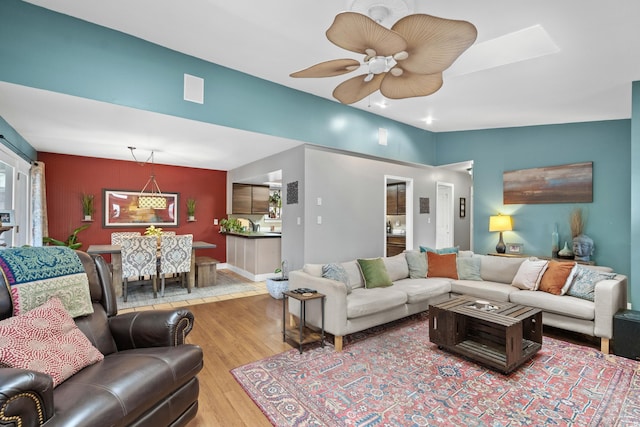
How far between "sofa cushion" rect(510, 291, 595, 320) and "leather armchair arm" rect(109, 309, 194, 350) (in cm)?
347

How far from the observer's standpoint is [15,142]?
3.88 metres

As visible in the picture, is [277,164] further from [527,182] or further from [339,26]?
[527,182]

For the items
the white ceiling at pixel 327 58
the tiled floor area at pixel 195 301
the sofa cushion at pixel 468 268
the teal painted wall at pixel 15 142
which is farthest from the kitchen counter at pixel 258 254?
the teal painted wall at pixel 15 142

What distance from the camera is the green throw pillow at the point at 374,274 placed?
3.72 m

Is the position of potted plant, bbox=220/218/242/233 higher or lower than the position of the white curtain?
lower

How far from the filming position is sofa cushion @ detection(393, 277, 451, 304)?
3.64 metres

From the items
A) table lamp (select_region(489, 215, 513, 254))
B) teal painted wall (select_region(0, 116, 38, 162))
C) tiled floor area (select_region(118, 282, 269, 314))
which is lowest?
tiled floor area (select_region(118, 282, 269, 314))

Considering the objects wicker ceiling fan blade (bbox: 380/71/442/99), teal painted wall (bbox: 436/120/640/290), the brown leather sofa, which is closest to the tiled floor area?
the brown leather sofa

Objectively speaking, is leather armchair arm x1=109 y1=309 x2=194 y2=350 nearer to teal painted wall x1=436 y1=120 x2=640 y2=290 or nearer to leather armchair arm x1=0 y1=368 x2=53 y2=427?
leather armchair arm x1=0 y1=368 x2=53 y2=427

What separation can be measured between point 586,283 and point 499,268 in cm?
100

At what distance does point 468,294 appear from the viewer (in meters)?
3.94

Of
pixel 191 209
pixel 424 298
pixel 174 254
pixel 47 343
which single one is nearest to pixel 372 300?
pixel 424 298

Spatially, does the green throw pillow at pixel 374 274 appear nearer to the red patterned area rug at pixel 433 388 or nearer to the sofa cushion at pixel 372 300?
the sofa cushion at pixel 372 300

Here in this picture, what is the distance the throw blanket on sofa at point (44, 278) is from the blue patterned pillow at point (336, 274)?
2.12 meters
